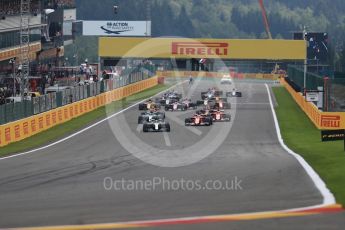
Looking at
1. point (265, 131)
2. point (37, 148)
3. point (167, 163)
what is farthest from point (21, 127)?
point (167, 163)

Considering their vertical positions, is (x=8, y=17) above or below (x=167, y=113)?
above

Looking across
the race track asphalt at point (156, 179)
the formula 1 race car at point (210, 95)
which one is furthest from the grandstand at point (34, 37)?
the race track asphalt at point (156, 179)

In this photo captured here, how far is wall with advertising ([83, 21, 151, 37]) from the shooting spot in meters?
115

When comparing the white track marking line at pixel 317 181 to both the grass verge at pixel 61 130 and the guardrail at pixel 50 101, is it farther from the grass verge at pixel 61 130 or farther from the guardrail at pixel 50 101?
the guardrail at pixel 50 101

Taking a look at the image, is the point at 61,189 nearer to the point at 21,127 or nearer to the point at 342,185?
the point at 342,185

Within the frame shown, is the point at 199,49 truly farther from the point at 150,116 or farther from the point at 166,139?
the point at 166,139

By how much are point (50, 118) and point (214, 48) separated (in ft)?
155

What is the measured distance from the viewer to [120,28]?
384ft

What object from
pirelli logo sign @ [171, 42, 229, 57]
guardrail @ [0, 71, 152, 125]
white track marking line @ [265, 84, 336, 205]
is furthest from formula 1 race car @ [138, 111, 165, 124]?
pirelli logo sign @ [171, 42, 229, 57]

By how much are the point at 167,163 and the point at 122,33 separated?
94220 mm

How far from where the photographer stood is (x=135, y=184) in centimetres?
1873

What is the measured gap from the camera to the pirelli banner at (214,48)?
89.5m

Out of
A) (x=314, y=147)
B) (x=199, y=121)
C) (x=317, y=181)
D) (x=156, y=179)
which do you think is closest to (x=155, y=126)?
(x=199, y=121)

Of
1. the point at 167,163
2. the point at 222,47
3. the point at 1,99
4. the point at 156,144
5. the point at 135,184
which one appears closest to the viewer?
the point at 135,184
